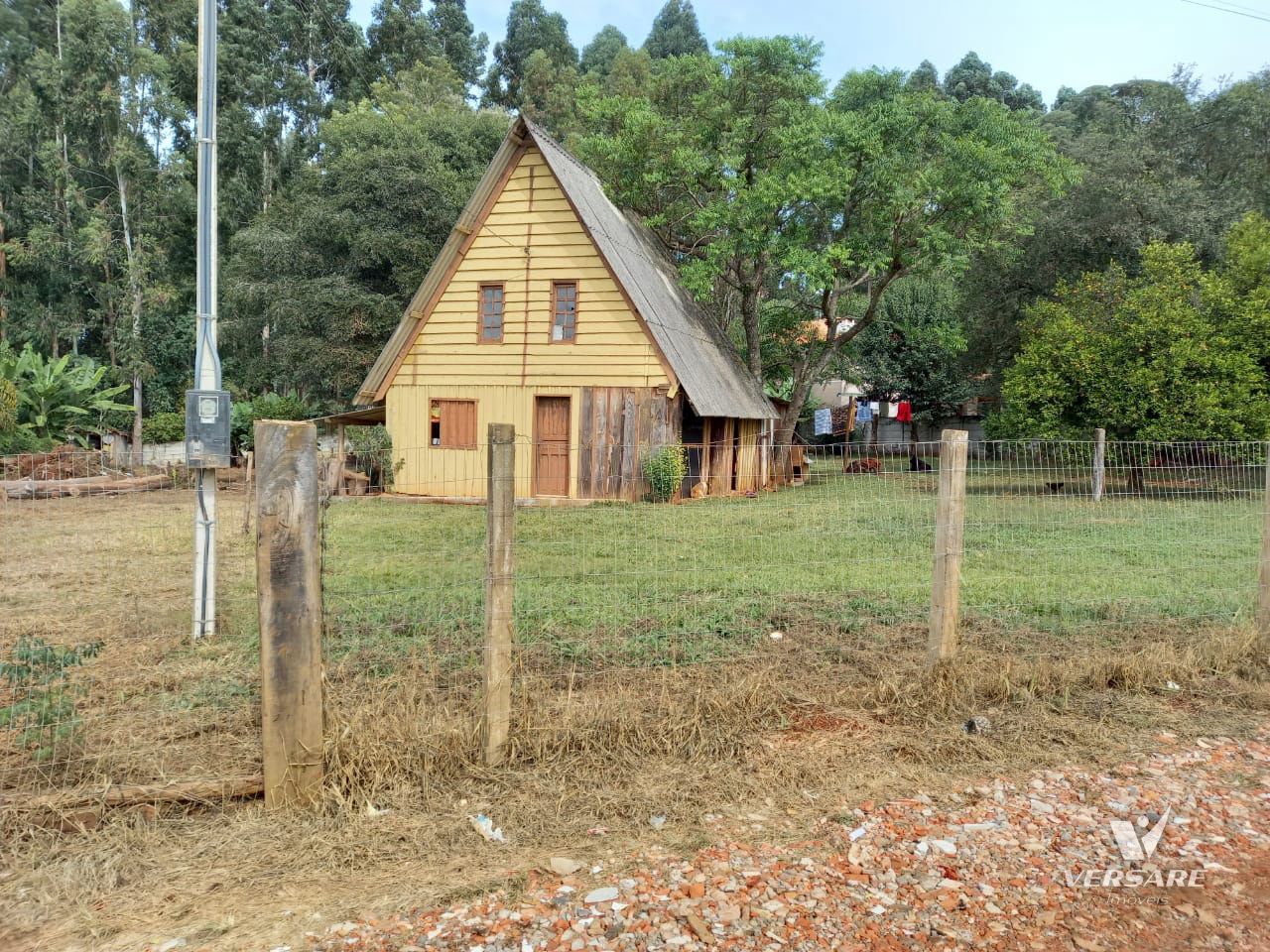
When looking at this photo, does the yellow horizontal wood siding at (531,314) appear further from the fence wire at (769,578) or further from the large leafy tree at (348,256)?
the large leafy tree at (348,256)

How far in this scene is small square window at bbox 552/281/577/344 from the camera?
16.8 meters

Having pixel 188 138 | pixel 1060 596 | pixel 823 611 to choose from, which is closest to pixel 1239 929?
pixel 823 611

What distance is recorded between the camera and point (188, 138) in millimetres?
36688

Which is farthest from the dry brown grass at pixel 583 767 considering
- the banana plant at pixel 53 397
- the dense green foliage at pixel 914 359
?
the dense green foliage at pixel 914 359

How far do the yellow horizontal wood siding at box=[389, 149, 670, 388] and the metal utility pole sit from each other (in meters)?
11.0

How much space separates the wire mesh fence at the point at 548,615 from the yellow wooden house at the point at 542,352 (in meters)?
5.67

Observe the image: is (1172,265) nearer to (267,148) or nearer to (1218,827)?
(1218,827)

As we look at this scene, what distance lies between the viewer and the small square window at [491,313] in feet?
56.4

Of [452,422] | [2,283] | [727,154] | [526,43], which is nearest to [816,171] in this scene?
[727,154]

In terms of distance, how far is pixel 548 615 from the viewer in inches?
249

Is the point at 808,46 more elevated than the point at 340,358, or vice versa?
the point at 808,46

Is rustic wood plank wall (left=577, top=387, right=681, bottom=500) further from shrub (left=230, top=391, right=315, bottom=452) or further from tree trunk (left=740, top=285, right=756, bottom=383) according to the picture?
shrub (left=230, top=391, right=315, bottom=452)

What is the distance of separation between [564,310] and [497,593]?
45.1ft

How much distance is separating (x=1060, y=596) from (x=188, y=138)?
42.1 metres
